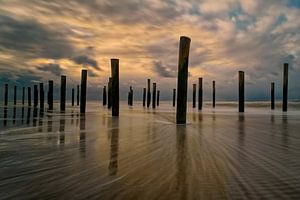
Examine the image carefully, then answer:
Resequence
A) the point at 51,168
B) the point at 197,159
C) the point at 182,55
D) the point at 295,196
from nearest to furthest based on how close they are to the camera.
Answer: the point at 295,196 → the point at 51,168 → the point at 197,159 → the point at 182,55

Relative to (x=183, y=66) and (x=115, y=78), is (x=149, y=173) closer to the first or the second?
(x=183, y=66)

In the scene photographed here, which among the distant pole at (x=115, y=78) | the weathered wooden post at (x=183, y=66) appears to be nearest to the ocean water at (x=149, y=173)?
the weathered wooden post at (x=183, y=66)

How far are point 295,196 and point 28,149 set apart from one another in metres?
3.41

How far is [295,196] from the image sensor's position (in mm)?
1881

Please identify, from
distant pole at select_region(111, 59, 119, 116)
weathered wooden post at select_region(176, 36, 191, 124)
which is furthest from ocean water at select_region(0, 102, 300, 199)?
distant pole at select_region(111, 59, 119, 116)

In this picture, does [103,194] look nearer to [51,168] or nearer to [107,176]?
[107,176]

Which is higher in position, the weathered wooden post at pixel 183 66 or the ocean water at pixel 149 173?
the weathered wooden post at pixel 183 66

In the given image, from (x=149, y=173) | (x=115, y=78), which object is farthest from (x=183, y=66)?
(x=149, y=173)

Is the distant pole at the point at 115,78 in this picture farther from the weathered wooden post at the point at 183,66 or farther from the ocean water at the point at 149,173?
the ocean water at the point at 149,173

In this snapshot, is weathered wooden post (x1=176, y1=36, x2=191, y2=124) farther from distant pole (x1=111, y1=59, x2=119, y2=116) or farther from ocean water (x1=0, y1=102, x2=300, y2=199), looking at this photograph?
ocean water (x1=0, y1=102, x2=300, y2=199)

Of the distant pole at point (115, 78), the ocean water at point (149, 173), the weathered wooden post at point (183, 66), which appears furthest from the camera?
the distant pole at point (115, 78)

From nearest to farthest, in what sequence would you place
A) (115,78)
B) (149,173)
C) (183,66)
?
(149,173)
(183,66)
(115,78)

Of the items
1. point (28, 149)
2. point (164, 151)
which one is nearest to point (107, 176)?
point (164, 151)

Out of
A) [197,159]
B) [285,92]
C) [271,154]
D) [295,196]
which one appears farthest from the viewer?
[285,92]
